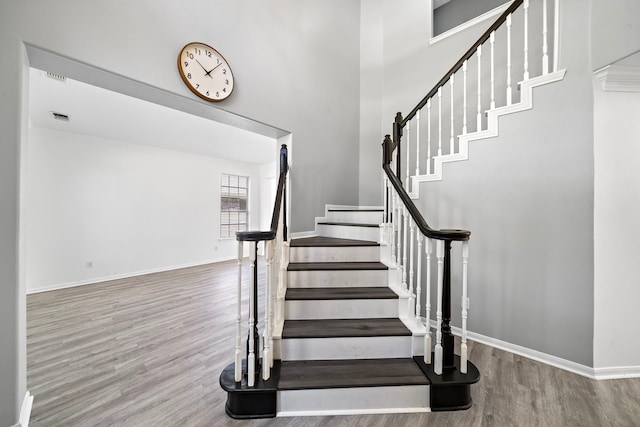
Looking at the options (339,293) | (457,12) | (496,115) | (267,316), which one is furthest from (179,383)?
(457,12)

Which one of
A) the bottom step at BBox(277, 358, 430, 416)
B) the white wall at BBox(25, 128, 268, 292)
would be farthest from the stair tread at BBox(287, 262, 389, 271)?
the white wall at BBox(25, 128, 268, 292)

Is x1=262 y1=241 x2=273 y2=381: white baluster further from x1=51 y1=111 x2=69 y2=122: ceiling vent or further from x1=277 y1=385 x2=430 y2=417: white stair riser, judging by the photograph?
x1=51 y1=111 x2=69 y2=122: ceiling vent

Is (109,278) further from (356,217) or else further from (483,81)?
(483,81)

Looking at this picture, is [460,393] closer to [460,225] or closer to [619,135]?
[460,225]

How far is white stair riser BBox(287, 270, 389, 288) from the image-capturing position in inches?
90.9

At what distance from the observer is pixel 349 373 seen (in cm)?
165

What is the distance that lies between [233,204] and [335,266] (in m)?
5.65

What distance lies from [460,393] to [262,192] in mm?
7024

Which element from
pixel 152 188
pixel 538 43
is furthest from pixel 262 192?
pixel 538 43

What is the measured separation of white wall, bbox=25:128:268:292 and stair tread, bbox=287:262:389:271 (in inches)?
172

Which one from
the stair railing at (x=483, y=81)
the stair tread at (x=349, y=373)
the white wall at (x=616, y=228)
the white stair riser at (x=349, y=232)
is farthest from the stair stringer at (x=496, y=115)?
the stair tread at (x=349, y=373)

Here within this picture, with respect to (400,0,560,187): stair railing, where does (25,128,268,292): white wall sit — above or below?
below

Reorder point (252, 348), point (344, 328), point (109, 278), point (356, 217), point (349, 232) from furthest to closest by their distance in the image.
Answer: point (109, 278) < point (356, 217) < point (349, 232) < point (344, 328) < point (252, 348)

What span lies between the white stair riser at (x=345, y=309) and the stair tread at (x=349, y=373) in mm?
347
